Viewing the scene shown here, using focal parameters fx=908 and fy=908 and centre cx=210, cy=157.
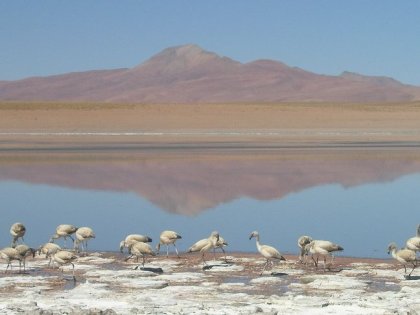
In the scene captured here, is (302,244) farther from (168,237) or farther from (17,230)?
(17,230)

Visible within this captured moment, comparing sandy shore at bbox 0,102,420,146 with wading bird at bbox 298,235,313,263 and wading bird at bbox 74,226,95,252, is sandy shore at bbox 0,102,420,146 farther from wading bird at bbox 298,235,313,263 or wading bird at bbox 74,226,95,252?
wading bird at bbox 298,235,313,263

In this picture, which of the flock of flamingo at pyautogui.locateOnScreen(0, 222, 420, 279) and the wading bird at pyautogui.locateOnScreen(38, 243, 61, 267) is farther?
the wading bird at pyautogui.locateOnScreen(38, 243, 61, 267)

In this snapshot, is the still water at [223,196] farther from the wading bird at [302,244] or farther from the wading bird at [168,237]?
the wading bird at [302,244]

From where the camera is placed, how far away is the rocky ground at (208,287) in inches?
365

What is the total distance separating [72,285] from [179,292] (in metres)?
1.47

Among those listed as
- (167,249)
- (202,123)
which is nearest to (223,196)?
(167,249)

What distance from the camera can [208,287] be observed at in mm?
10672

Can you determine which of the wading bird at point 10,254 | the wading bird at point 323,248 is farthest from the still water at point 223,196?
the wading bird at point 10,254

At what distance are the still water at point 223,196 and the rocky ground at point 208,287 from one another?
143 cm

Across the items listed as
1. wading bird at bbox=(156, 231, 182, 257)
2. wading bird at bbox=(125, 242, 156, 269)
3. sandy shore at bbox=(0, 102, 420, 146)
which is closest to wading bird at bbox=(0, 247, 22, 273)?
wading bird at bbox=(125, 242, 156, 269)

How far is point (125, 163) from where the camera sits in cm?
2883

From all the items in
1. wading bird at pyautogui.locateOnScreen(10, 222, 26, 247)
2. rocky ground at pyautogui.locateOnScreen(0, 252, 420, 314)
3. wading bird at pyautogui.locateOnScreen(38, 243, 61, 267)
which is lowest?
rocky ground at pyautogui.locateOnScreen(0, 252, 420, 314)

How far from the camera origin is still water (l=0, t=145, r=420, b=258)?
15.2 m

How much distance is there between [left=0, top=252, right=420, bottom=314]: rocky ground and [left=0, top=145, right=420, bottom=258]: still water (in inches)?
56.4
